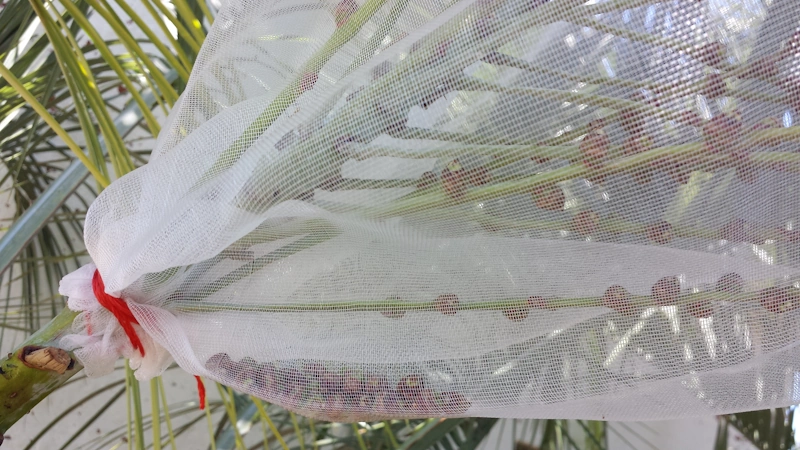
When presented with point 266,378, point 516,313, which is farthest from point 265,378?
point 516,313

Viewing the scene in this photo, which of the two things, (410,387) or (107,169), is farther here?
(107,169)

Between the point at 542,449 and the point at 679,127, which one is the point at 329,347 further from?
the point at 542,449

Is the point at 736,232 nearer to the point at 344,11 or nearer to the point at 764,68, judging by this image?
the point at 764,68

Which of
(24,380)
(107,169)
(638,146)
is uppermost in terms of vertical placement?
(107,169)

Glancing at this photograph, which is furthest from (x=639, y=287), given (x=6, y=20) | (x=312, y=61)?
(x=6, y=20)

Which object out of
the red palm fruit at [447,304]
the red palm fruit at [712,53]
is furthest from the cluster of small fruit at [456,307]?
the red palm fruit at [712,53]

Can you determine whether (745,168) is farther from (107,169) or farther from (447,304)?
(107,169)

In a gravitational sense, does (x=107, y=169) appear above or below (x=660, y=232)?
above
